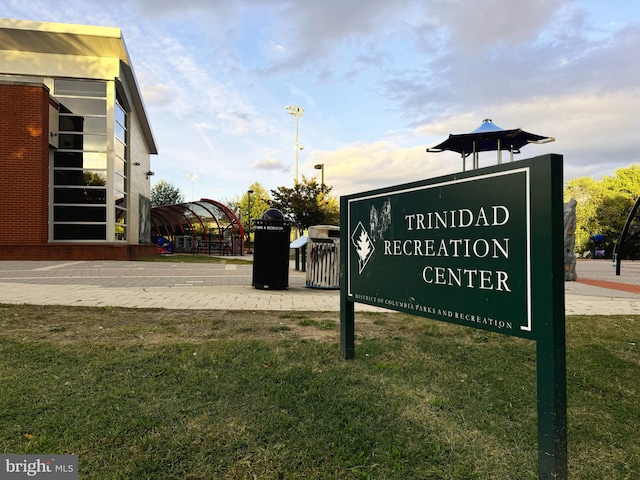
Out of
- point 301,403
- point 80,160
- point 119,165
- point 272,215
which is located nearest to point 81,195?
point 80,160

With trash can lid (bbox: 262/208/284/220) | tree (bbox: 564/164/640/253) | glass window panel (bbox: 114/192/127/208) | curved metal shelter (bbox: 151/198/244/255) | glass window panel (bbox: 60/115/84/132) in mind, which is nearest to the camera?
trash can lid (bbox: 262/208/284/220)

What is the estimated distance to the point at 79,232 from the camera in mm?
20094

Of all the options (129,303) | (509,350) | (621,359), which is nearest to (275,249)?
(129,303)

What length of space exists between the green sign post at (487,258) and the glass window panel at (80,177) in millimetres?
20332

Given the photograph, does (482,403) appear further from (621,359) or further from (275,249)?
(275,249)

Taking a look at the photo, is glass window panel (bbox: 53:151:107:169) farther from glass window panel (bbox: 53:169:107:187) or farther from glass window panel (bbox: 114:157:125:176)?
glass window panel (bbox: 114:157:125:176)

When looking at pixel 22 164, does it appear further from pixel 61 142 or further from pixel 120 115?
pixel 120 115

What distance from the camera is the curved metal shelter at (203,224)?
31.8 m

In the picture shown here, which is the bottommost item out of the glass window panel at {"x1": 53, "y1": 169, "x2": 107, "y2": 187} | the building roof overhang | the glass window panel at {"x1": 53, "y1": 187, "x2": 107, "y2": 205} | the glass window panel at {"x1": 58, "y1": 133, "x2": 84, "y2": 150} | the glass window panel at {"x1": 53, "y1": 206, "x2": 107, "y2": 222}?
the glass window panel at {"x1": 53, "y1": 206, "x2": 107, "y2": 222}

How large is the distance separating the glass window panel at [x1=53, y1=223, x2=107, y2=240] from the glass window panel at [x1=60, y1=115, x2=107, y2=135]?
4.65 metres

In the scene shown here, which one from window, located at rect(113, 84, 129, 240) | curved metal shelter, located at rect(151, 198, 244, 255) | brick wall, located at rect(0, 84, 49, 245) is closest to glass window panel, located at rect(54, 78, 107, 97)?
window, located at rect(113, 84, 129, 240)

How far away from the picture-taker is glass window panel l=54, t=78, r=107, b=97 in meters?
21.2

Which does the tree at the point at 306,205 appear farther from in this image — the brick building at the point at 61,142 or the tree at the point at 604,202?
the tree at the point at 604,202

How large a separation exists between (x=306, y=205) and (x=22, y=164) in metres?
21.9
